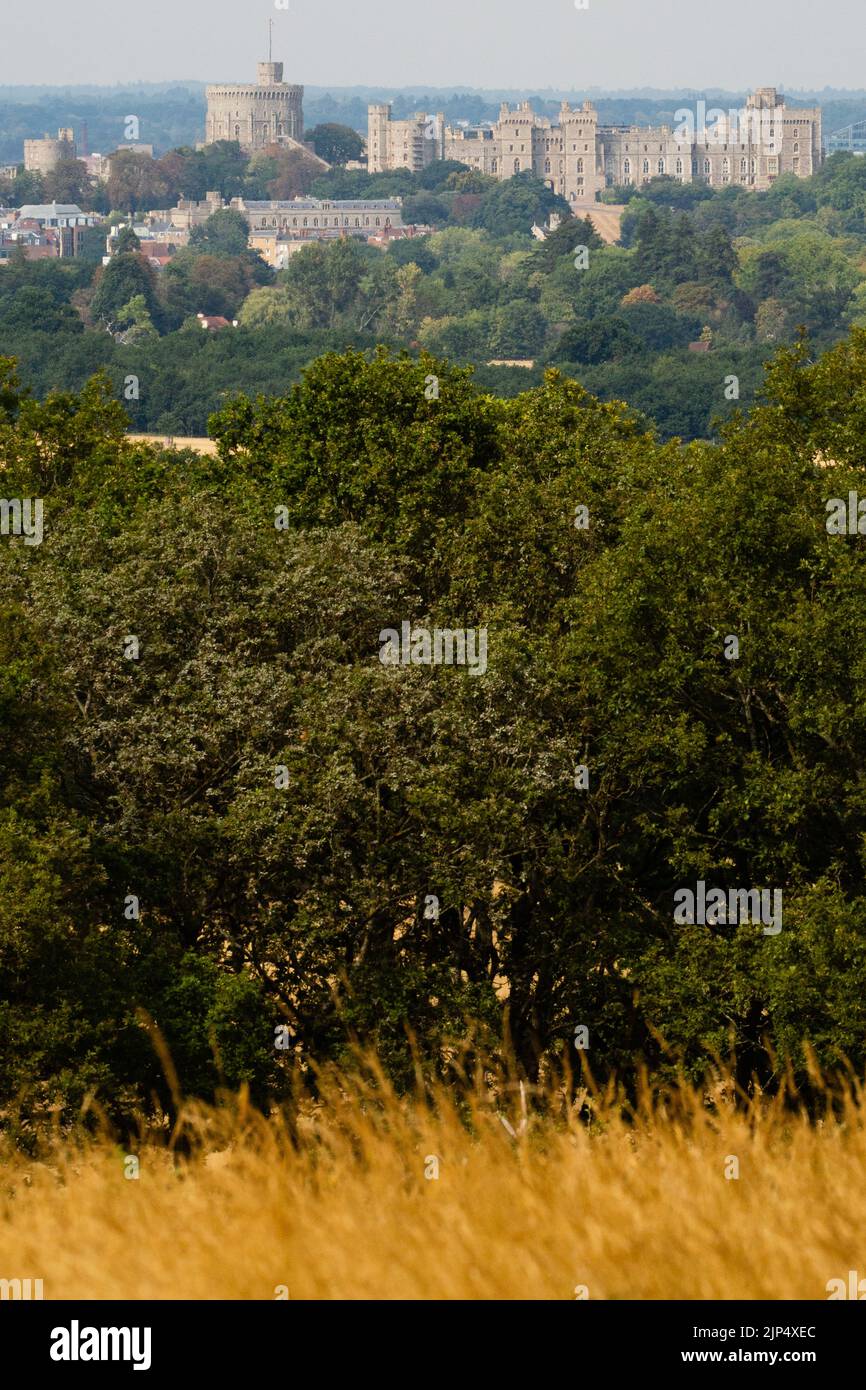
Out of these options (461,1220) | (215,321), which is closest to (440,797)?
(461,1220)

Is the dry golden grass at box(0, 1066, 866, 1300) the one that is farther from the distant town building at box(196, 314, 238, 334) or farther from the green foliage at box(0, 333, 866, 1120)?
the distant town building at box(196, 314, 238, 334)

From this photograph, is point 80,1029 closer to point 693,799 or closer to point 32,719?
point 32,719

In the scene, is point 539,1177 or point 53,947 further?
point 53,947

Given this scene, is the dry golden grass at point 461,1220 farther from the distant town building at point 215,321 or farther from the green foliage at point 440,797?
the distant town building at point 215,321

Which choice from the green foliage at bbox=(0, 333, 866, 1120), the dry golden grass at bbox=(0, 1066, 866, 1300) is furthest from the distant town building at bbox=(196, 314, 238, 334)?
the dry golden grass at bbox=(0, 1066, 866, 1300)

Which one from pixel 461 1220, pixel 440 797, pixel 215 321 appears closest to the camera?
pixel 461 1220

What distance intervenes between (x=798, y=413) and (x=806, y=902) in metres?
5.89

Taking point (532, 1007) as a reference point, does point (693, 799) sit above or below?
above

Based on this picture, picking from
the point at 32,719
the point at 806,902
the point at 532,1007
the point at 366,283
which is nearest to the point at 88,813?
the point at 32,719

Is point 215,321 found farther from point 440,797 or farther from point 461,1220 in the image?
point 461,1220

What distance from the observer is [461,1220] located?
6.59m

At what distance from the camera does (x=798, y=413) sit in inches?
760

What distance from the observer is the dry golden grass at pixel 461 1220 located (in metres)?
6.27
